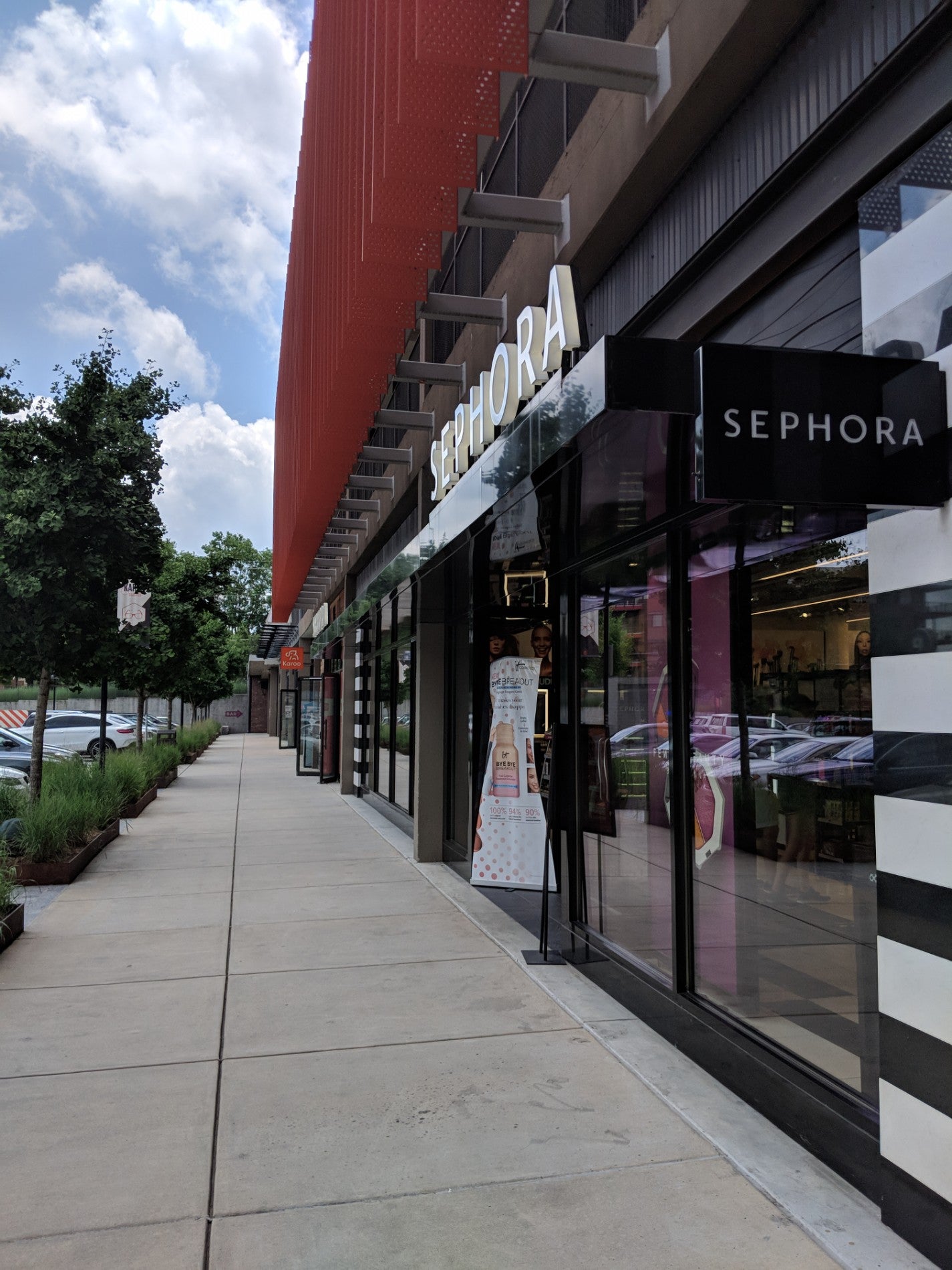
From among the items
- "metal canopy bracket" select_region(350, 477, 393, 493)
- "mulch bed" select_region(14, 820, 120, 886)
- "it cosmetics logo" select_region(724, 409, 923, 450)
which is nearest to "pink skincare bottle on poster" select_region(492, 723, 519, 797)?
"it cosmetics logo" select_region(724, 409, 923, 450)

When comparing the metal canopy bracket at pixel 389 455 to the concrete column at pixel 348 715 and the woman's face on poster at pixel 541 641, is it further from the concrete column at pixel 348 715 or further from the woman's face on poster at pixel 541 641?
the concrete column at pixel 348 715

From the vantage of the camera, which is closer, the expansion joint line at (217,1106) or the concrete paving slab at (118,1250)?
the concrete paving slab at (118,1250)

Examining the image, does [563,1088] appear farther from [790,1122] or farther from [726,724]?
[726,724]

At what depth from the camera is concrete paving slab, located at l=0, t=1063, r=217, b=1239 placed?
3586 mm

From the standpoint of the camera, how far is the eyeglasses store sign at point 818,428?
319cm

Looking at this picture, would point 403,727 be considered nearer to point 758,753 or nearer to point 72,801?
point 72,801

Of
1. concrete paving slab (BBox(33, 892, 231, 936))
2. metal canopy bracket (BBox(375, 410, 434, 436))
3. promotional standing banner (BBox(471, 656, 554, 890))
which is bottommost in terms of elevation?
concrete paving slab (BBox(33, 892, 231, 936))

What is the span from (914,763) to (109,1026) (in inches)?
180

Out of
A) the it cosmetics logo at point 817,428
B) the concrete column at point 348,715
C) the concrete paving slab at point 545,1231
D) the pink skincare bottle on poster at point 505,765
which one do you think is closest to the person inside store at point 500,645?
the pink skincare bottle on poster at point 505,765

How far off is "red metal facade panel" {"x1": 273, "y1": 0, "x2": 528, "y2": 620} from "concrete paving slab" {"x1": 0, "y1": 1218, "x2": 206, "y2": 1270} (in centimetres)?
497

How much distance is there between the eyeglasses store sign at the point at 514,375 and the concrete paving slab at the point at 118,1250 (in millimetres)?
4538

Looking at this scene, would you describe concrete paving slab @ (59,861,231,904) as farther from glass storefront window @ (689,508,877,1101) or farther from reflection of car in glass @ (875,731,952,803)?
reflection of car in glass @ (875,731,952,803)

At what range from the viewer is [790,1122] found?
4.13m

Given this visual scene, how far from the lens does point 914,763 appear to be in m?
3.23
